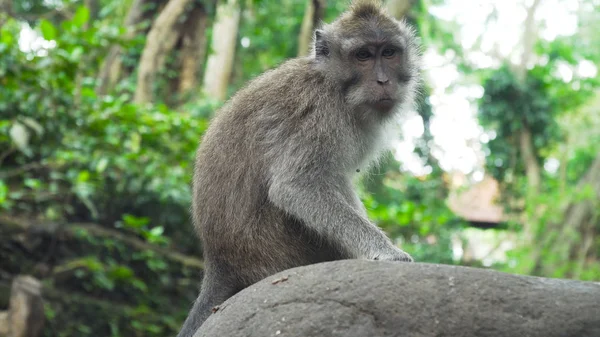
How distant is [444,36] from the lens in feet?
84.0

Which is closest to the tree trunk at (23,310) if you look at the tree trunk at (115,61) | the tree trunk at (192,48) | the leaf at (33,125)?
the leaf at (33,125)

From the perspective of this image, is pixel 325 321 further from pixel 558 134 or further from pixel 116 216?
pixel 558 134

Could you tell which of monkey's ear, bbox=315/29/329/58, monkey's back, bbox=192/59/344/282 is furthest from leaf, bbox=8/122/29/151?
monkey's ear, bbox=315/29/329/58

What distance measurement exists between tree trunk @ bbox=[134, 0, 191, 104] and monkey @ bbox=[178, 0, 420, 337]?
19.8 feet

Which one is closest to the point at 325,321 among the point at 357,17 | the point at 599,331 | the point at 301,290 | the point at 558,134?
the point at 301,290

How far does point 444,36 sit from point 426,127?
23.6 feet

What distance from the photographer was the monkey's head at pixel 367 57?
5.36 metres

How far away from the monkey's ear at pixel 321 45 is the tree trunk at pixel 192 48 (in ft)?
26.5

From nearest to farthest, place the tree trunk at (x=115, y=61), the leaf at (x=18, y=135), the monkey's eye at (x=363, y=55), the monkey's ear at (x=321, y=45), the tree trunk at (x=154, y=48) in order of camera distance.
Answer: the monkey's eye at (x=363, y=55) < the monkey's ear at (x=321, y=45) < the leaf at (x=18, y=135) < the tree trunk at (x=154, y=48) < the tree trunk at (x=115, y=61)

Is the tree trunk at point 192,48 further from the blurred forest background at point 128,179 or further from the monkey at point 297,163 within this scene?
the monkey at point 297,163

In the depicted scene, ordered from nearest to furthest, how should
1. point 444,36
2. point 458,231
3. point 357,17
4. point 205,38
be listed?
1. point 357,17
2. point 205,38
3. point 458,231
4. point 444,36

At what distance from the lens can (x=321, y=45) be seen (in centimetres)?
562

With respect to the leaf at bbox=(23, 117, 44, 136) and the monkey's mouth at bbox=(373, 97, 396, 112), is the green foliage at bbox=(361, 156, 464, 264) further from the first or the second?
the leaf at bbox=(23, 117, 44, 136)

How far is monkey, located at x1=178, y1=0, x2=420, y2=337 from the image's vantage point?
4953mm
